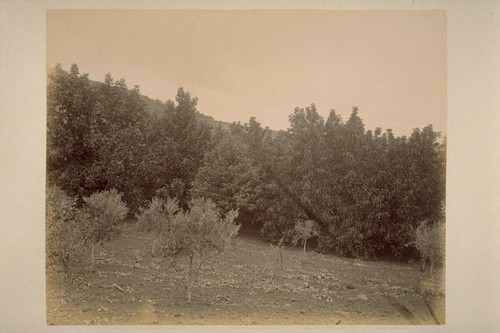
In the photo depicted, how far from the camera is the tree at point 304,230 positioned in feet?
22.0

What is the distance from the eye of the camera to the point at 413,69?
659 cm

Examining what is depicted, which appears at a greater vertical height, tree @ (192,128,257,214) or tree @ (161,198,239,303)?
tree @ (192,128,257,214)

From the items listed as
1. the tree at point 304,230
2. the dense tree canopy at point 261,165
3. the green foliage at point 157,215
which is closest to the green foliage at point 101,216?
the dense tree canopy at point 261,165

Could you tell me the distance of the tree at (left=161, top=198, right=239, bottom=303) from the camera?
6.53 m

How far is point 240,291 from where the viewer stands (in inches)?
258

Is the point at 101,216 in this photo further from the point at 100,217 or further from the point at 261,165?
the point at 261,165

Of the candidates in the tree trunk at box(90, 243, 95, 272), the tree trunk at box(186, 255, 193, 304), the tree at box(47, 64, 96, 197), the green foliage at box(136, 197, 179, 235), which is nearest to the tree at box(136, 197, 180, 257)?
the green foliage at box(136, 197, 179, 235)

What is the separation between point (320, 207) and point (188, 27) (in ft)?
9.43

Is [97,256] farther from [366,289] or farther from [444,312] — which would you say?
[444,312]

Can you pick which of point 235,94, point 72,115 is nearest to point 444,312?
→ point 235,94

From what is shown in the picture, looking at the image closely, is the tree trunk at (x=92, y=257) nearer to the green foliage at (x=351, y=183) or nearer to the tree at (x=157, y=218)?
the tree at (x=157, y=218)

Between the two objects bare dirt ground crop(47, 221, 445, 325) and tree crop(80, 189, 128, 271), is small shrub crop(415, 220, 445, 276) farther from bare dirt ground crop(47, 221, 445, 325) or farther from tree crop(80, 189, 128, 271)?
tree crop(80, 189, 128, 271)

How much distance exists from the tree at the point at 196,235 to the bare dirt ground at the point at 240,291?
113 millimetres

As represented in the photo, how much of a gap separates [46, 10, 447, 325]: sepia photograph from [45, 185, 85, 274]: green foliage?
18 millimetres
